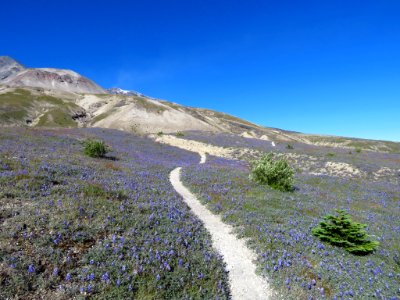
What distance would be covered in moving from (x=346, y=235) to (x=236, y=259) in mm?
4682

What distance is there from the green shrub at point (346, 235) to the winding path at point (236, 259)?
3.39 meters

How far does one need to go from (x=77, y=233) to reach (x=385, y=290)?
9151 millimetres

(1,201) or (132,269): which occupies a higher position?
(1,201)

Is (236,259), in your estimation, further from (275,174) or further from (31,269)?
(275,174)

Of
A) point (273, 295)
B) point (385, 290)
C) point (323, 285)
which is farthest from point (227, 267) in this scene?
point (385, 290)

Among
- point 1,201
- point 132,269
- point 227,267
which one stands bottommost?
point 227,267

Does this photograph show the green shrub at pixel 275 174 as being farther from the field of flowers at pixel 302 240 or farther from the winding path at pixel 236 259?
the winding path at pixel 236 259

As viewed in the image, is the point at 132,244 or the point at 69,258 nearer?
the point at 69,258

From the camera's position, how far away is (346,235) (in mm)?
10250

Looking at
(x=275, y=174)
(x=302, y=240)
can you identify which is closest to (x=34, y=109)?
(x=275, y=174)

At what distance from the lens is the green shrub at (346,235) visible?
389 inches

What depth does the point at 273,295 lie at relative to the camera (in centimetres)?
722

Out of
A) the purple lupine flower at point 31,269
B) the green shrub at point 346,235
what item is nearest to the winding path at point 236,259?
the green shrub at point 346,235

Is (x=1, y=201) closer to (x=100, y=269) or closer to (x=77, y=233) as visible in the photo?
(x=77, y=233)
